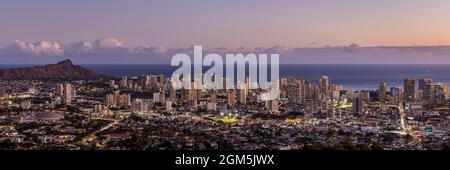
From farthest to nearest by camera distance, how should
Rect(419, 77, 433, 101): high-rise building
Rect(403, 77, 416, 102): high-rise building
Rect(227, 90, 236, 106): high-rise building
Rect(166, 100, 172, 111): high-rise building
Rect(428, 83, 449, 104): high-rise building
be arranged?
Rect(403, 77, 416, 102): high-rise building
Rect(419, 77, 433, 101): high-rise building
Rect(428, 83, 449, 104): high-rise building
Rect(227, 90, 236, 106): high-rise building
Rect(166, 100, 172, 111): high-rise building

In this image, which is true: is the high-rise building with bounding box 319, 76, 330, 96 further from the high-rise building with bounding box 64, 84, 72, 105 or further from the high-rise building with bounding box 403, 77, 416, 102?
the high-rise building with bounding box 64, 84, 72, 105

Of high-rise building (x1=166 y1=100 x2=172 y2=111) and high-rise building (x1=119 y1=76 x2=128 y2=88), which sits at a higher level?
high-rise building (x1=119 y1=76 x2=128 y2=88)

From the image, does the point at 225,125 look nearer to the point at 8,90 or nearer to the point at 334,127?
the point at 334,127

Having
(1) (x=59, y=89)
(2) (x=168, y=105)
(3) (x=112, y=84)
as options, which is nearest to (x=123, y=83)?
(3) (x=112, y=84)

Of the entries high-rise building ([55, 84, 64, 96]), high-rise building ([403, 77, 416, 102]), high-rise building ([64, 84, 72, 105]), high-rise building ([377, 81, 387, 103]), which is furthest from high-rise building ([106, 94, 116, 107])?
high-rise building ([403, 77, 416, 102])

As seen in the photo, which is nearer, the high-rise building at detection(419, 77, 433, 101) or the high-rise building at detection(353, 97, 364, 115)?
the high-rise building at detection(353, 97, 364, 115)

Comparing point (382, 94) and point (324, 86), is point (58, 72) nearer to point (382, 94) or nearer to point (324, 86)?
point (324, 86)
